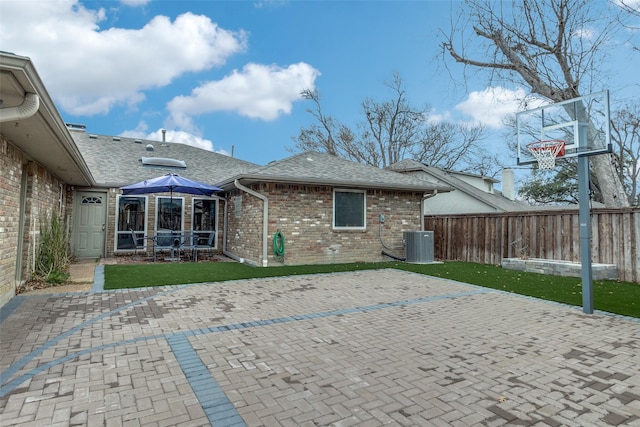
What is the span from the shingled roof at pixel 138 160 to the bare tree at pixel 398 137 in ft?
37.0

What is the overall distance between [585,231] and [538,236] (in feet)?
18.1

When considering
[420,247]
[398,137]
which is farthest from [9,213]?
[398,137]

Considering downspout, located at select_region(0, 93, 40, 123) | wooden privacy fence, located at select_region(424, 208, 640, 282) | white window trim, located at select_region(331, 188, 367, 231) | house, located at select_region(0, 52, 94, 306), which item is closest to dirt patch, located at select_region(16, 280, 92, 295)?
house, located at select_region(0, 52, 94, 306)

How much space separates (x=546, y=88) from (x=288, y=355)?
12946 millimetres

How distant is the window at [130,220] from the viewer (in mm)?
12248

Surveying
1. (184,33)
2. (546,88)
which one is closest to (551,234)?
(546,88)

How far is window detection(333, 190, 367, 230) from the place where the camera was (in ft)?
36.0

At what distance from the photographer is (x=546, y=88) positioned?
470 inches

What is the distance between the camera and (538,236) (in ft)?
33.2

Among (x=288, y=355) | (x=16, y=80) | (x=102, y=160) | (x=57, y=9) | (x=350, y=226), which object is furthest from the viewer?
(x=102, y=160)

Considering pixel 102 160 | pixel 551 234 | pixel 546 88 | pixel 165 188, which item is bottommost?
pixel 551 234

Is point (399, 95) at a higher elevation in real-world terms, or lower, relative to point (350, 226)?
higher

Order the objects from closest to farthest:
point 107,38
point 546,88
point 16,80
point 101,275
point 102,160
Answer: point 16,80
point 101,275
point 107,38
point 546,88
point 102,160

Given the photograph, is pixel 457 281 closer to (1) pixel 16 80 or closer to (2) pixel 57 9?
(1) pixel 16 80
